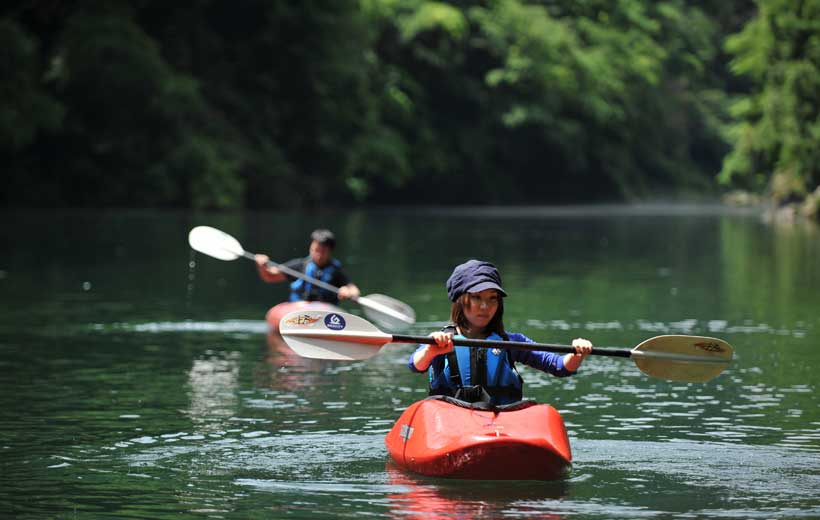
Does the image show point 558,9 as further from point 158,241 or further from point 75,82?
point 158,241

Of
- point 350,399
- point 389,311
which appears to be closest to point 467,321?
point 350,399

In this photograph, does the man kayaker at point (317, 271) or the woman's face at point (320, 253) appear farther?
the man kayaker at point (317, 271)

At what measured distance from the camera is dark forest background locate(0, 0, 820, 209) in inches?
1893

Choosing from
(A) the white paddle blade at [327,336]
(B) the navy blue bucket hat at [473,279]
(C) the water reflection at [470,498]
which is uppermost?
(B) the navy blue bucket hat at [473,279]

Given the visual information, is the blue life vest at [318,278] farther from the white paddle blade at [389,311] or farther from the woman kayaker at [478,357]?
→ the woman kayaker at [478,357]

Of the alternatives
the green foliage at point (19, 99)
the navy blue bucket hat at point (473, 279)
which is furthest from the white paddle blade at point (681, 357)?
the green foliage at point (19, 99)

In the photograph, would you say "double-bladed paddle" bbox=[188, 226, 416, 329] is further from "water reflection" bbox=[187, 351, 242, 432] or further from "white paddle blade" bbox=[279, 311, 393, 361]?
"white paddle blade" bbox=[279, 311, 393, 361]

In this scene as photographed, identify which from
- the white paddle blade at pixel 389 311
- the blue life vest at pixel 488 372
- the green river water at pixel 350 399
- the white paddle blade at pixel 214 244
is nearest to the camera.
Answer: the green river water at pixel 350 399

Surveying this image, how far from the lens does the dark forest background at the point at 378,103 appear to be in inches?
1893

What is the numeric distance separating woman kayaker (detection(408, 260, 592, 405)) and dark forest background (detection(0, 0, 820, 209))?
3568cm

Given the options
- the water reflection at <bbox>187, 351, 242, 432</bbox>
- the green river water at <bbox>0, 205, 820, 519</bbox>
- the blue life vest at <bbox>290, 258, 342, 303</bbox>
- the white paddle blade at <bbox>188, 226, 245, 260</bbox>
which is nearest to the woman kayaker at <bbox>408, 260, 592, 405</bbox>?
the green river water at <bbox>0, 205, 820, 519</bbox>

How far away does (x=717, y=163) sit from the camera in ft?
280

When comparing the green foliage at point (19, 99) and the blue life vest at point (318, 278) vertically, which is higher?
the green foliage at point (19, 99)

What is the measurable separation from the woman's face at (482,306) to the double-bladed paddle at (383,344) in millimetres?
640
